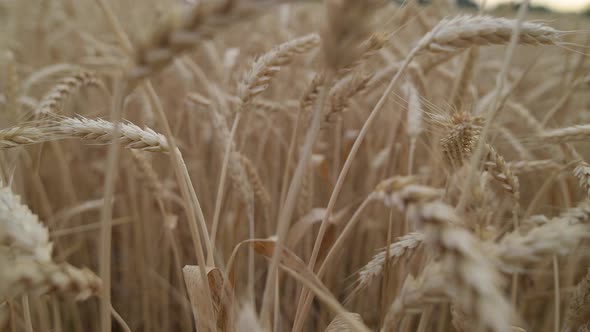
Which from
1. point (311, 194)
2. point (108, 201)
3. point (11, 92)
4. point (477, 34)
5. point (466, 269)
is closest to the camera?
point (466, 269)

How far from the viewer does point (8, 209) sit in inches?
22.2

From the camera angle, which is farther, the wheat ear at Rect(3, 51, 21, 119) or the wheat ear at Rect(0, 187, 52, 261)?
the wheat ear at Rect(3, 51, 21, 119)

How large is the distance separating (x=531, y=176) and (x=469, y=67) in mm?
743

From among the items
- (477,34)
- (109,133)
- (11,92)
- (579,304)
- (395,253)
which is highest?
(11,92)

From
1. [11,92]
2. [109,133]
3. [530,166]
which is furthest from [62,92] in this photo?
[530,166]

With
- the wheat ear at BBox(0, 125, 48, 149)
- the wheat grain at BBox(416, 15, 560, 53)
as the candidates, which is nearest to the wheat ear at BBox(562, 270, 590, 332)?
the wheat grain at BBox(416, 15, 560, 53)

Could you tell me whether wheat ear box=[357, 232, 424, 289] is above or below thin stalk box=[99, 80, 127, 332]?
below

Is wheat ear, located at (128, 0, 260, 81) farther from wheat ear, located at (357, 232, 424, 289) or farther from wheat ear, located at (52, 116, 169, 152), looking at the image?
wheat ear, located at (357, 232, 424, 289)

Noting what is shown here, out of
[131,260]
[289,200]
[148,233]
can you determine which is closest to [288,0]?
[289,200]

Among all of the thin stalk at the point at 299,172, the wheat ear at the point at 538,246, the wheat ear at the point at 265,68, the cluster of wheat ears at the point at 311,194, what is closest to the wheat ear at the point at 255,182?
the cluster of wheat ears at the point at 311,194

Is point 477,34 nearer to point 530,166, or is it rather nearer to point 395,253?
point 395,253

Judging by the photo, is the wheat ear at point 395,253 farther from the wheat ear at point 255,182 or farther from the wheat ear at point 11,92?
the wheat ear at point 11,92

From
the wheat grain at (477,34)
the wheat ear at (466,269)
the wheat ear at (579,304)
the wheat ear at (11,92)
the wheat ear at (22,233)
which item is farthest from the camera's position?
the wheat ear at (11,92)

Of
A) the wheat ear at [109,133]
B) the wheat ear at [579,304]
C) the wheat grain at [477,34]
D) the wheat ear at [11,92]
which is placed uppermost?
the wheat ear at [11,92]
